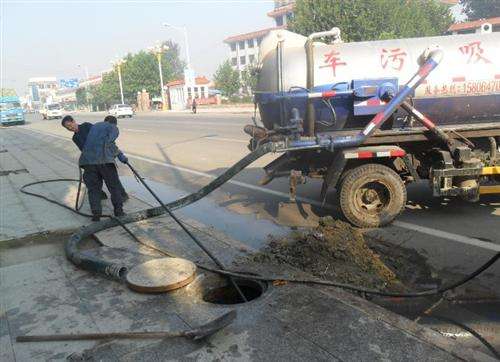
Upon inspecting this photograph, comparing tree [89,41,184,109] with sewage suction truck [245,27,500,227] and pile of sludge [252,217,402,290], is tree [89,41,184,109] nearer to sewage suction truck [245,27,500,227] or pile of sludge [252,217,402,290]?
sewage suction truck [245,27,500,227]

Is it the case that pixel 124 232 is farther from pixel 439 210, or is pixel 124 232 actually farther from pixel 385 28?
pixel 385 28

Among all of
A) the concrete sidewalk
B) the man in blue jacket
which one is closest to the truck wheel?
the man in blue jacket

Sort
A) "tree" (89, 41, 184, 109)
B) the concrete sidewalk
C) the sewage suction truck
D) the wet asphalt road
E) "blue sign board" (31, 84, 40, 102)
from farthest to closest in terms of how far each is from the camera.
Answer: "blue sign board" (31, 84, 40, 102)
"tree" (89, 41, 184, 109)
the concrete sidewalk
the sewage suction truck
the wet asphalt road

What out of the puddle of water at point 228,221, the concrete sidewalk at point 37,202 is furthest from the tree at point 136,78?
the puddle of water at point 228,221

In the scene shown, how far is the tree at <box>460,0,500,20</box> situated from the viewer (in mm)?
50969

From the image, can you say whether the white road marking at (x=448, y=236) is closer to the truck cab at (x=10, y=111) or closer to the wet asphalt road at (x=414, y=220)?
the wet asphalt road at (x=414, y=220)

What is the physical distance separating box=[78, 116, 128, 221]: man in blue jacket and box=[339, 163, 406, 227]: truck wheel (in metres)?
3.15

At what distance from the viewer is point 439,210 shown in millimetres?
6348

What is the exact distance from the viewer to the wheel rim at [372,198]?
5949 millimetres

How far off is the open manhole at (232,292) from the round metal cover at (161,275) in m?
0.25

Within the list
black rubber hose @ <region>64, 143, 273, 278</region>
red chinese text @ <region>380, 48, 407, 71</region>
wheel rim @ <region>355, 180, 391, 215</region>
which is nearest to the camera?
black rubber hose @ <region>64, 143, 273, 278</region>

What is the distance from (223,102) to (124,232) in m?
49.4

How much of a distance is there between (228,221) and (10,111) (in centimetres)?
4436

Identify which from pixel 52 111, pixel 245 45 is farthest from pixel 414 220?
pixel 245 45
